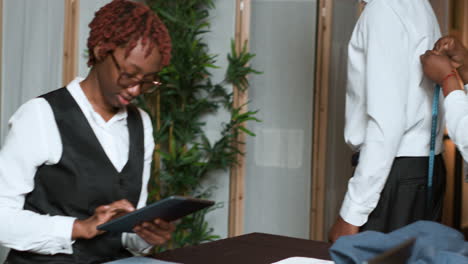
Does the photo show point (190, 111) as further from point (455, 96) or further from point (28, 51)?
point (455, 96)

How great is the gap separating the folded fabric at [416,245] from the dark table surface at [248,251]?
0.49m

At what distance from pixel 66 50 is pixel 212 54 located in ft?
3.81

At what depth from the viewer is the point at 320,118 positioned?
5027 mm

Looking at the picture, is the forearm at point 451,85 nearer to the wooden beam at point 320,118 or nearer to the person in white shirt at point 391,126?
the person in white shirt at point 391,126

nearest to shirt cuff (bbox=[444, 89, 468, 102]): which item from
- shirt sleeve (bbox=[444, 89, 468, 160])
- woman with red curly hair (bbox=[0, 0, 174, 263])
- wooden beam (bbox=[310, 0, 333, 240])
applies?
shirt sleeve (bbox=[444, 89, 468, 160])

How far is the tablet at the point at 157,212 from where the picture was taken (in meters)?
1.52

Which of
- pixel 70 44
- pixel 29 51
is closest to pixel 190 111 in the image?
pixel 70 44

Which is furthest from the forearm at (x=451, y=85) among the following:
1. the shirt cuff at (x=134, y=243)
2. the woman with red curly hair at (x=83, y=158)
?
the shirt cuff at (x=134, y=243)

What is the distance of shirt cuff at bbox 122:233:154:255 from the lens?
2.02 meters

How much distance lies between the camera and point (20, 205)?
179 centimetres

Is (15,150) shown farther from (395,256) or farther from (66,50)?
(66,50)

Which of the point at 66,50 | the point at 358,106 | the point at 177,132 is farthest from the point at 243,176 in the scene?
the point at 358,106

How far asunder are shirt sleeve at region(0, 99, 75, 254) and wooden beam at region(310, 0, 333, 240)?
133 inches

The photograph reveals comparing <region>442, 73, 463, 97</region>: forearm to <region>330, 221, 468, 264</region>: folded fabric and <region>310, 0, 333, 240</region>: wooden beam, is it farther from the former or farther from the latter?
<region>310, 0, 333, 240</region>: wooden beam
